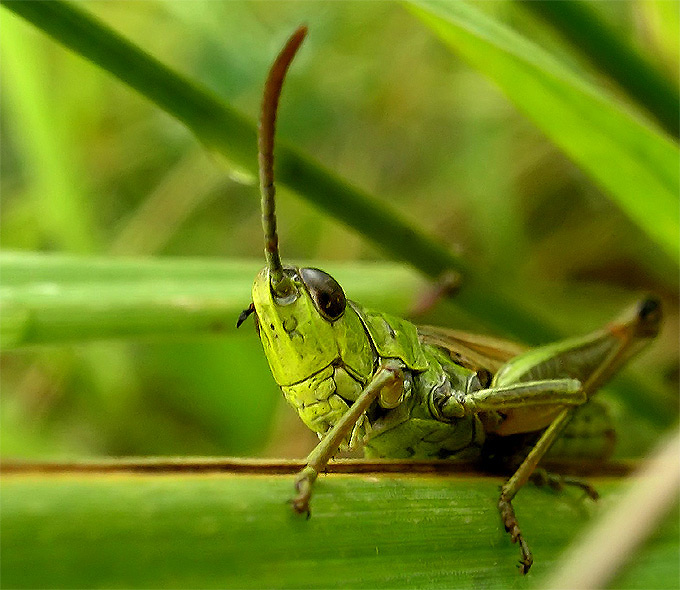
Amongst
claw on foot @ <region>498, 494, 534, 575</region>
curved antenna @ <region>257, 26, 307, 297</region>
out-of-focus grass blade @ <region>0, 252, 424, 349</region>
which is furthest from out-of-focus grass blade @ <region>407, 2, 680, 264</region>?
claw on foot @ <region>498, 494, 534, 575</region>

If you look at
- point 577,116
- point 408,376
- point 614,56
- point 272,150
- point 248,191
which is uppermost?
point 614,56

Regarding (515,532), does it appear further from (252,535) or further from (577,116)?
(577,116)

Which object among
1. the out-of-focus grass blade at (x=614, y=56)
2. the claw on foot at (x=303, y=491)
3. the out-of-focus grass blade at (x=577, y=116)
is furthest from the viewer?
the out-of-focus grass blade at (x=614, y=56)

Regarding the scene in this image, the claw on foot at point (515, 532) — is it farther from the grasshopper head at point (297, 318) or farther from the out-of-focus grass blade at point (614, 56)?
the out-of-focus grass blade at point (614, 56)

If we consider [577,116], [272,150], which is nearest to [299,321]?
[272,150]

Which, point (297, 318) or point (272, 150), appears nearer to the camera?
point (272, 150)

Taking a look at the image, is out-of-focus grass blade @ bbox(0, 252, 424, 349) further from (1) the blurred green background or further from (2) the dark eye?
(1) the blurred green background

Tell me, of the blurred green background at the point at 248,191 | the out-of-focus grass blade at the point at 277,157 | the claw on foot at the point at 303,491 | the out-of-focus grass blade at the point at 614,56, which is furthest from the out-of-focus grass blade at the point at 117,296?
the blurred green background at the point at 248,191
